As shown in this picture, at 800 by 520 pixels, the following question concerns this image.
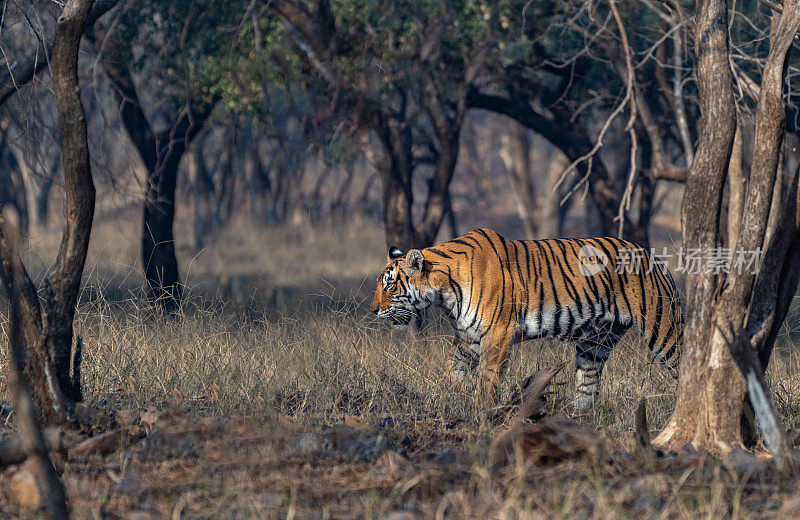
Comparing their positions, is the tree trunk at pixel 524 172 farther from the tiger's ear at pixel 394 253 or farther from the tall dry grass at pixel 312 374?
the tiger's ear at pixel 394 253

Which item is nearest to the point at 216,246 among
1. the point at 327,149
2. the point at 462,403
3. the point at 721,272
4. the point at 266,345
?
the point at 327,149

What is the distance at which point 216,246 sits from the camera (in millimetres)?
20906

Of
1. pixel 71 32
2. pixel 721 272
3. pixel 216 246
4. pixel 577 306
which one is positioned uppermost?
pixel 71 32

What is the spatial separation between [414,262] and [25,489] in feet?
10.8

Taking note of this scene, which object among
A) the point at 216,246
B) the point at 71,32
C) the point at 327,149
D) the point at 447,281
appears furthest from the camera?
the point at 216,246

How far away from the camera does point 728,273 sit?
15.3 ft

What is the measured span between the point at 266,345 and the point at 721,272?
3.63m

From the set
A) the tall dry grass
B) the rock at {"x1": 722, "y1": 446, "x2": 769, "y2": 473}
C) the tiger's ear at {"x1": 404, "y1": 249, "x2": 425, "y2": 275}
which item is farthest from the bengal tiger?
the rock at {"x1": 722, "y1": 446, "x2": 769, "y2": 473}

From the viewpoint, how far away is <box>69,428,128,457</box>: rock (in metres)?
4.26

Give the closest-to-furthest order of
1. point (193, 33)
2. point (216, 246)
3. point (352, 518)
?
point (352, 518) → point (193, 33) → point (216, 246)

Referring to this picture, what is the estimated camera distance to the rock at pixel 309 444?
4227 millimetres

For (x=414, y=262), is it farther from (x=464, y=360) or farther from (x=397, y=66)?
(x=397, y=66)

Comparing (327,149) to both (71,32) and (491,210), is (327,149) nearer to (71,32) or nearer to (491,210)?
(71,32)

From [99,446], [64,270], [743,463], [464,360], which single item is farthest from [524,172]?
[99,446]
